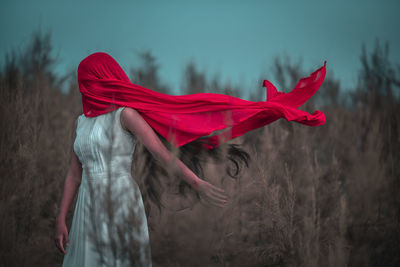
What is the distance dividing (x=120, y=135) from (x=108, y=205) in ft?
1.32

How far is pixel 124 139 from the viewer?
1728 millimetres

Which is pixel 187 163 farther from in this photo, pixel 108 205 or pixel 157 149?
pixel 108 205

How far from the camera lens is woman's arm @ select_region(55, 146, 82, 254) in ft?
6.08

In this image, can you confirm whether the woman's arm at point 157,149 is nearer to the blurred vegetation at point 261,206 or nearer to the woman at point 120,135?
the woman at point 120,135

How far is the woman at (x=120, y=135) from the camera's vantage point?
1692 millimetres

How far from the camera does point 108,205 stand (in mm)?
1641

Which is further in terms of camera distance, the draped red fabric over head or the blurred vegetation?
the blurred vegetation

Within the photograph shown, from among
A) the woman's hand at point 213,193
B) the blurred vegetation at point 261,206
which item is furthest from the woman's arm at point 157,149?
the blurred vegetation at point 261,206

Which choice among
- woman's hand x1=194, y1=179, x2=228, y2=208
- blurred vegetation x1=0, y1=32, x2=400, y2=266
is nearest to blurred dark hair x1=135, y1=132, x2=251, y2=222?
blurred vegetation x1=0, y1=32, x2=400, y2=266

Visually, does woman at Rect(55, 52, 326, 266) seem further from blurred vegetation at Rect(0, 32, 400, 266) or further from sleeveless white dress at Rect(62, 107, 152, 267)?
blurred vegetation at Rect(0, 32, 400, 266)

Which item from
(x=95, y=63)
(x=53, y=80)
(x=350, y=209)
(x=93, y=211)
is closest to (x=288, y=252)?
(x=350, y=209)

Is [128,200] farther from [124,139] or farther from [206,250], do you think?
[206,250]

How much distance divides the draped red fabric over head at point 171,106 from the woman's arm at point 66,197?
0.38 metres

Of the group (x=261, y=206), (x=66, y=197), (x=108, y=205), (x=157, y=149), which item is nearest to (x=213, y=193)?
(x=157, y=149)
